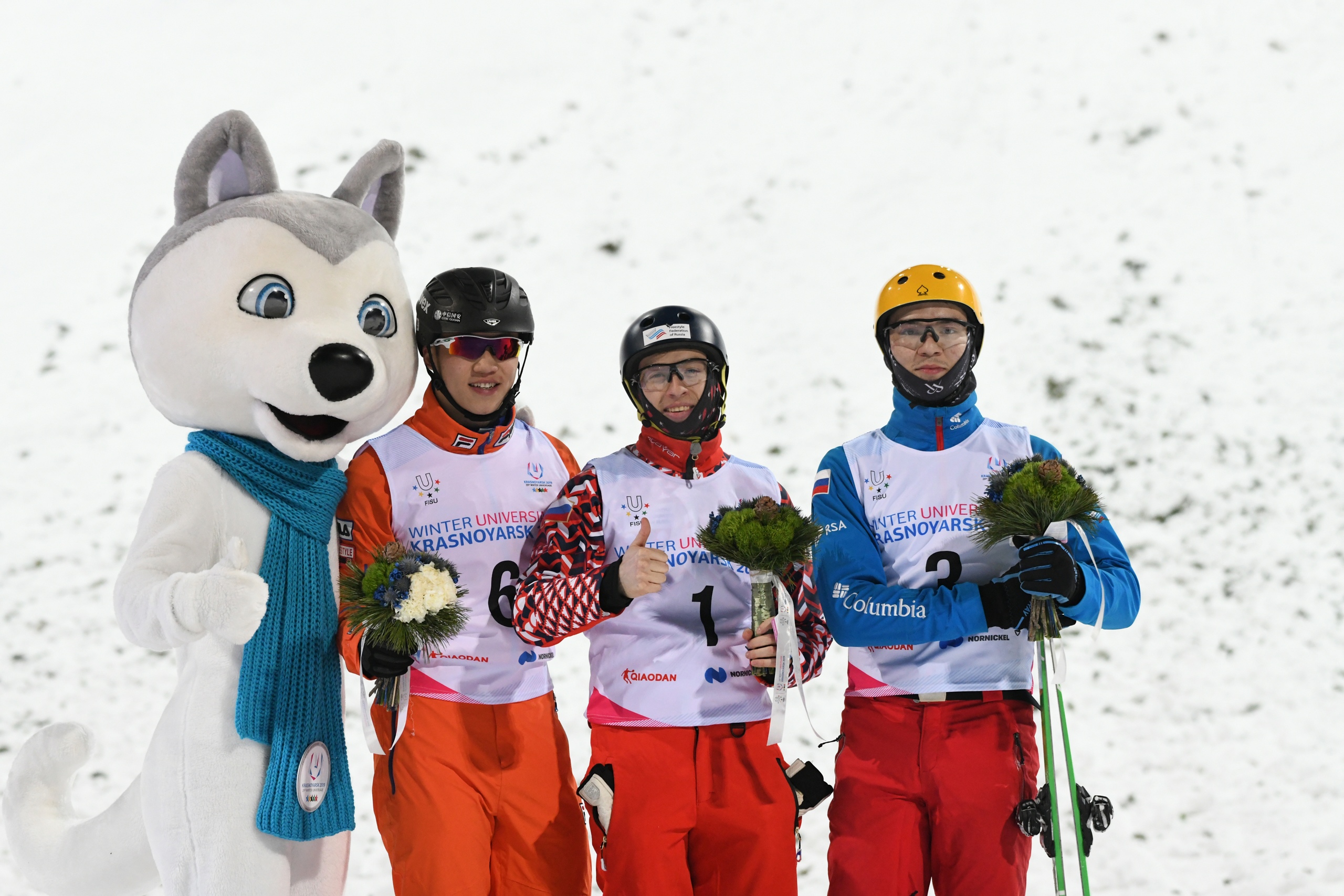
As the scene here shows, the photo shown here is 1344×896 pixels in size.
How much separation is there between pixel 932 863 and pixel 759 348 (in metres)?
5.26

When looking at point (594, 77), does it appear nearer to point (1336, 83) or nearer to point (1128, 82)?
point (1128, 82)

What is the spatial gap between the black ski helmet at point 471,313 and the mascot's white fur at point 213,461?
0.10 m

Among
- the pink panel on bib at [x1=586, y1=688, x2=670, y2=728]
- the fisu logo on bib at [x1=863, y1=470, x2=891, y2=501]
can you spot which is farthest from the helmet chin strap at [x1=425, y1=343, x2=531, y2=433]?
the fisu logo on bib at [x1=863, y1=470, x2=891, y2=501]

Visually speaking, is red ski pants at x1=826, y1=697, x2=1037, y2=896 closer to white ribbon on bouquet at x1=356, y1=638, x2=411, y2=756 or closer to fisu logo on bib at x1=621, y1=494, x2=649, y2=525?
fisu logo on bib at x1=621, y1=494, x2=649, y2=525

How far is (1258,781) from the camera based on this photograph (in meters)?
6.11

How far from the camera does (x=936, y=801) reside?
11.2ft

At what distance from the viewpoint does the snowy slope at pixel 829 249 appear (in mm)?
6645

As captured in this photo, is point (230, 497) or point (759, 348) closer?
point (230, 497)

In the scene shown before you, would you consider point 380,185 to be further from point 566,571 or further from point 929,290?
point 929,290

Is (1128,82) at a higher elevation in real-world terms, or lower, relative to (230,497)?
higher

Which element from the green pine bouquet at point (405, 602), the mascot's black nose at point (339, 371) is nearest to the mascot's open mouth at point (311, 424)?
the mascot's black nose at point (339, 371)

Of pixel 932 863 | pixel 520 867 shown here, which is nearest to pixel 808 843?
pixel 932 863

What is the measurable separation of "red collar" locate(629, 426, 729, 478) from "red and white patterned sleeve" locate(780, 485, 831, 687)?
289 millimetres

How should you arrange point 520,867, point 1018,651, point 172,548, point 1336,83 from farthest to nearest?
point 1336,83 < point 1018,651 < point 520,867 < point 172,548
